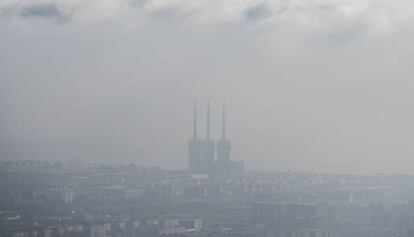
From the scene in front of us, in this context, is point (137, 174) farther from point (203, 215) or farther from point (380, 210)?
point (380, 210)

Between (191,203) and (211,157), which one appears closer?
(191,203)

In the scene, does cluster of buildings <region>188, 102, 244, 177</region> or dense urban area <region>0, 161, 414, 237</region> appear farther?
cluster of buildings <region>188, 102, 244, 177</region>

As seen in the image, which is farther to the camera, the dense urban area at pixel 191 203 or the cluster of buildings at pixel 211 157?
the cluster of buildings at pixel 211 157
